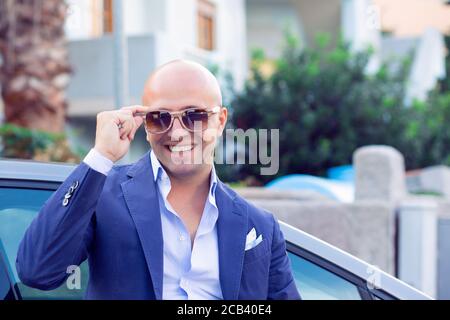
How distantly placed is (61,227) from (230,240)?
1.49 ft

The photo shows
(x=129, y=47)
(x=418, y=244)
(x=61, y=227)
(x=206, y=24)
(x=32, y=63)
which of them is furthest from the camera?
(x=206, y=24)

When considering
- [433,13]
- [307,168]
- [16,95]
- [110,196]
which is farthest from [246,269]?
[433,13]

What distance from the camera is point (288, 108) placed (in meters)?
11.3

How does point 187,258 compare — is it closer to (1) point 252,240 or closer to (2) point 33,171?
(1) point 252,240

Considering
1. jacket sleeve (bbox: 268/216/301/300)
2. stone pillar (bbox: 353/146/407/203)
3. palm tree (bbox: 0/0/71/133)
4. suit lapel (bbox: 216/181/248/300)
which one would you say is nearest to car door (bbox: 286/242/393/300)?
jacket sleeve (bbox: 268/216/301/300)

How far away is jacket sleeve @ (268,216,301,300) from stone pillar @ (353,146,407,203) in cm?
528

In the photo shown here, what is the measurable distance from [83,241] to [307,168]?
9441 millimetres

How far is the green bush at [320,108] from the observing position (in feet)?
36.8

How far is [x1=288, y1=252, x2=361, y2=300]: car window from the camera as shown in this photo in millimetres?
2682

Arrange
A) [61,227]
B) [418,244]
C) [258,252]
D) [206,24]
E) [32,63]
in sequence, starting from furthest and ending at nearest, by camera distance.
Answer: [206,24] → [32,63] → [418,244] → [258,252] → [61,227]

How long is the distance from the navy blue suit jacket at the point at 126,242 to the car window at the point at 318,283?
0.44 metres

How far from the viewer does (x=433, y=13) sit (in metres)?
38.3

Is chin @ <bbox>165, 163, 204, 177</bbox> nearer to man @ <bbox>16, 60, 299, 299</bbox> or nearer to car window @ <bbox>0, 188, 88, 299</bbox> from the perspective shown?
man @ <bbox>16, 60, 299, 299</bbox>

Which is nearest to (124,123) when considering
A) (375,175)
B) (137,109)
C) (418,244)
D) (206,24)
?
(137,109)
